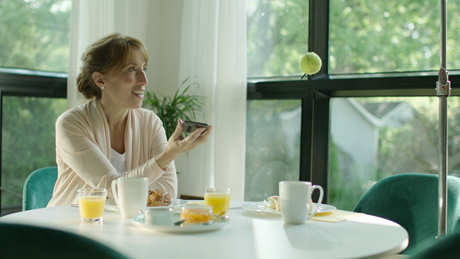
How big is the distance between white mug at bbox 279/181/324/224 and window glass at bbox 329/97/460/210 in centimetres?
177

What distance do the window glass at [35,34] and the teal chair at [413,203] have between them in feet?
7.34

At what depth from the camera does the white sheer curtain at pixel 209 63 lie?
9.29ft

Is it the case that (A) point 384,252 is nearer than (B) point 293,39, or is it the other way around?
(A) point 384,252

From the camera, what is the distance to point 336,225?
1080 millimetres

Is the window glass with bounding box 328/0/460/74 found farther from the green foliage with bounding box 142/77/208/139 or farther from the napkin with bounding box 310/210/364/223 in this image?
the napkin with bounding box 310/210/364/223


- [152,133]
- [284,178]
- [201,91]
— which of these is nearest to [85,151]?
[152,133]

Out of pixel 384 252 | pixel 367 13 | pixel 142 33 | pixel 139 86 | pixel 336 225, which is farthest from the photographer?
pixel 142 33

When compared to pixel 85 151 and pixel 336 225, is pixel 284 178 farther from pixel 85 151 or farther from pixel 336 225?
pixel 336 225

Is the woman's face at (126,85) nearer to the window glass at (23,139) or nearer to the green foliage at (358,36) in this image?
the window glass at (23,139)

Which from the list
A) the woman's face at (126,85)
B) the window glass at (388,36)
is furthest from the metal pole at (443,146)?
the window glass at (388,36)

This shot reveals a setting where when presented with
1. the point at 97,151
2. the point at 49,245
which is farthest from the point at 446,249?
the point at 97,151

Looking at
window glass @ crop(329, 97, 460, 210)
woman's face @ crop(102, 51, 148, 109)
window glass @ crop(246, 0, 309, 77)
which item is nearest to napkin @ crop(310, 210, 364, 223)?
woman's face @ crop(102, 51, 148, 109)

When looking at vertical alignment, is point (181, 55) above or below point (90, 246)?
above

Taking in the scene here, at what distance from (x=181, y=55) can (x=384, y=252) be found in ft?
8.17
